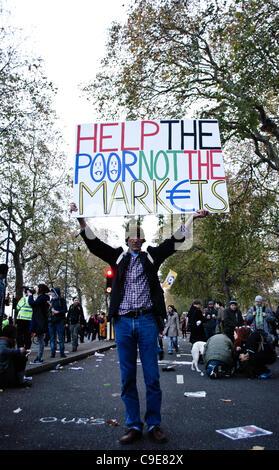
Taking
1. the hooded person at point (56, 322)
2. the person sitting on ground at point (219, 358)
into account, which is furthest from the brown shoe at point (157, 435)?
the hooded person at point (56, 322)

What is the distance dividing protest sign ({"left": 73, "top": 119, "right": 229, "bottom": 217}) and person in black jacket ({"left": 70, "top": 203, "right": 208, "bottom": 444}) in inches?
45.5

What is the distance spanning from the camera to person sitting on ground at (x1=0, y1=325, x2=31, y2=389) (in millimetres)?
6027

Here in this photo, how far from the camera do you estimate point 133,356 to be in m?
3.57

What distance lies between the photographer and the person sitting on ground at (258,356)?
314 inches

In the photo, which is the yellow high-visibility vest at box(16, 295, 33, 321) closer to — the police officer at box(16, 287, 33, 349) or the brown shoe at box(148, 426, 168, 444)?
the police officer at box(16, 287, 33, 349)

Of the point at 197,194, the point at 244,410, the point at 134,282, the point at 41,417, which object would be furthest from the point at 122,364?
the point at 197,194

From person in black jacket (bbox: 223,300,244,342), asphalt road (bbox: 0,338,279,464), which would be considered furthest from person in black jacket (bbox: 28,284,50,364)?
person in black jacket (bbox: 223,300,244,342)

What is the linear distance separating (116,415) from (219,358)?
4030 mm

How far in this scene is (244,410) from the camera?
4621 mm

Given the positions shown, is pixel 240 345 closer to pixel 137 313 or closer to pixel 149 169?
pixel 149 169

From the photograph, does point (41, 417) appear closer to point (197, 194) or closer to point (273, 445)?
point (273, 445)

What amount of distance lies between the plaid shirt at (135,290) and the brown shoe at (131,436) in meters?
1.02

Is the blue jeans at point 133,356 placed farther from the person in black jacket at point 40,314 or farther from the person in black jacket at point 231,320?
the person in black jacket at point 231,320

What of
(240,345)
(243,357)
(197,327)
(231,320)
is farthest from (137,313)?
(197,327)
